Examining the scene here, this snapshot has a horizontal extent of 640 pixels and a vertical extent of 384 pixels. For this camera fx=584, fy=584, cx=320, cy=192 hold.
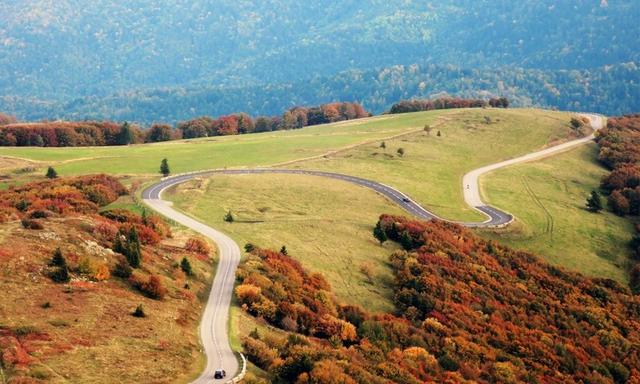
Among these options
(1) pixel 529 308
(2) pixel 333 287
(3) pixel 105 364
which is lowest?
(1) pixel 529 308

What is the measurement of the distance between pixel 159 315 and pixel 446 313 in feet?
108

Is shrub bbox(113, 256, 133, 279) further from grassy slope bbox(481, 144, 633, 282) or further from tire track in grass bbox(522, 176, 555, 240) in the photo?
tire track in grass bbox(522, 176, 555, 240)

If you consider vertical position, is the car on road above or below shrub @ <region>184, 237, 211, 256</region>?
below

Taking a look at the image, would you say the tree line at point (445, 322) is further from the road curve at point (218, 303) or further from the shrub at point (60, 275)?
the shrub at point (60, 275)

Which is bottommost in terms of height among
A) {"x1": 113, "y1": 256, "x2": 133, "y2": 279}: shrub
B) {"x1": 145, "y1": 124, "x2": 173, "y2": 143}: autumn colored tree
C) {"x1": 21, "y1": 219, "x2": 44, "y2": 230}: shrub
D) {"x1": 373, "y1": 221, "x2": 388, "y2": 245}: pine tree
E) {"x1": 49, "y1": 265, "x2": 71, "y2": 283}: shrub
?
{"x1": 373, "y1": 221, "x2": 388, "y2": 245}: pine tree

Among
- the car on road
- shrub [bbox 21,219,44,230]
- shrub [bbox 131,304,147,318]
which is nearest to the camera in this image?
the car on road

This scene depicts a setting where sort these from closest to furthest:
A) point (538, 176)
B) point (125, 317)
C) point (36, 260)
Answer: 1. point (125, 317)
2. point (36, 260)
3. point (538, 176)

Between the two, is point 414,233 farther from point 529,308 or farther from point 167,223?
point 167,223

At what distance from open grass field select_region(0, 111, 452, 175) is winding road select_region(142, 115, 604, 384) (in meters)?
12.7

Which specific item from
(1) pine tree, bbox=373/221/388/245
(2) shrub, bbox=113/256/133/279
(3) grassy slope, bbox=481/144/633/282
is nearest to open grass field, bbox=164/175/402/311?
(1) pine tree, bbox=373/221/388/245

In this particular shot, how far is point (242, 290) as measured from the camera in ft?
190

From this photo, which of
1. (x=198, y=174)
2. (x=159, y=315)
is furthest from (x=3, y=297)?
(x=198, y=174)

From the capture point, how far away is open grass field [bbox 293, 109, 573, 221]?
12181cm

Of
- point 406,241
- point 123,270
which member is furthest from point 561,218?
point 123,270
